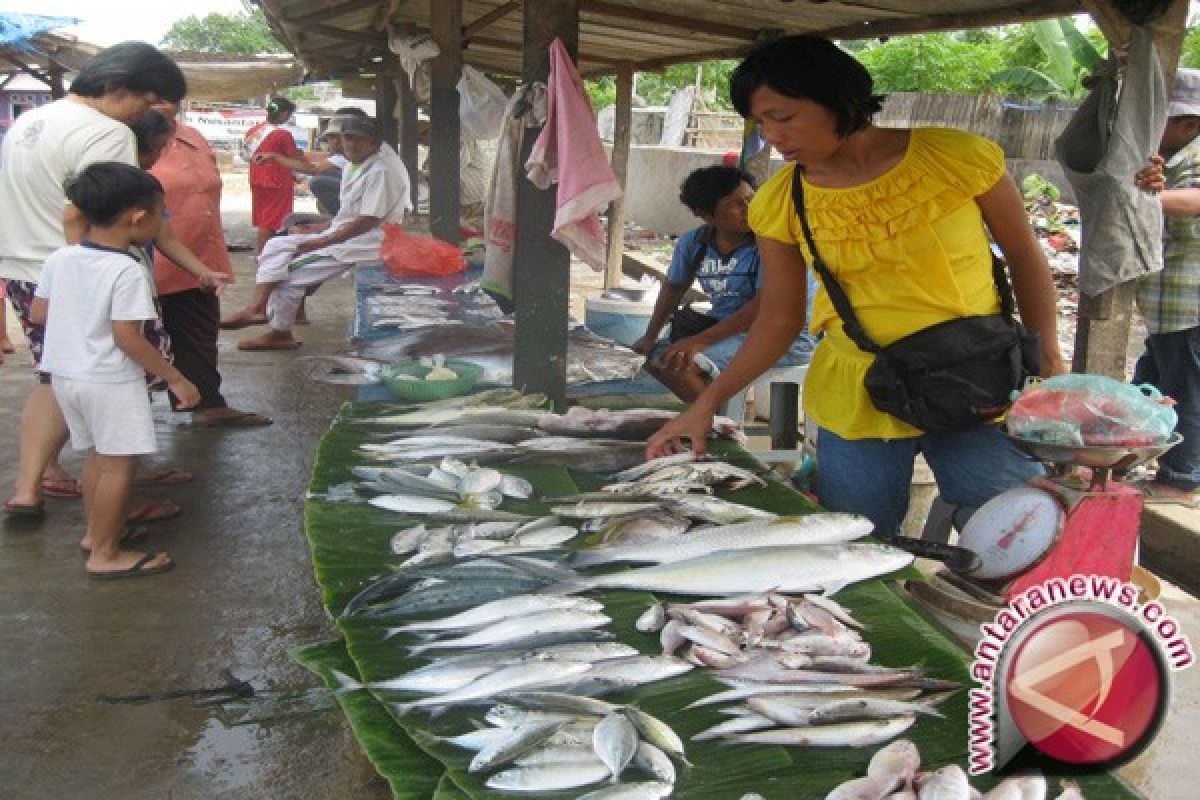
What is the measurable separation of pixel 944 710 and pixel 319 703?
2.13 meters

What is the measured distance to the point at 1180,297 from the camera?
5023 mm

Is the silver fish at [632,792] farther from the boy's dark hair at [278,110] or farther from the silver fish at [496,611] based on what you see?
the boy's dark hair at [278,110]

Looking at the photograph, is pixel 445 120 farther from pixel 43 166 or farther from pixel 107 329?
pixel 107 329

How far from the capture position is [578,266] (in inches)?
574

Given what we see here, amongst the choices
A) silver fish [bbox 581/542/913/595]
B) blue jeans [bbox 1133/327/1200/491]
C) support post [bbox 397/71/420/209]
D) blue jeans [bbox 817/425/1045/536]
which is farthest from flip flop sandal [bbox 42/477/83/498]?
support post [bbox 397/71/420/209]

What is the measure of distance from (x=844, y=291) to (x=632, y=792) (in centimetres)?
156

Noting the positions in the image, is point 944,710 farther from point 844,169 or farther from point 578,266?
point 578,266

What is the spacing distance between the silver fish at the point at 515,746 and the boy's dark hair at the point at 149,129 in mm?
3965

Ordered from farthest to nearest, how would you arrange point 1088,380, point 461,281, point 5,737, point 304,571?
1. point 461,281
2. point 304,571
3. point 5,737
4. point 1088,380

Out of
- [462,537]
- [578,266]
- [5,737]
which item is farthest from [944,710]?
[578,266]

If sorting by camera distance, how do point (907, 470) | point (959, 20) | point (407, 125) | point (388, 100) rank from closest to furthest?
point (907, 470)
point (959, 20)
point (407, 125)
point (388, 100)

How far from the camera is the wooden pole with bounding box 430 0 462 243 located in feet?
27.5

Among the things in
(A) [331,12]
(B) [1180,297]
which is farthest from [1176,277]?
(A) [331,12]

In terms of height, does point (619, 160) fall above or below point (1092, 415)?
Answer: above
